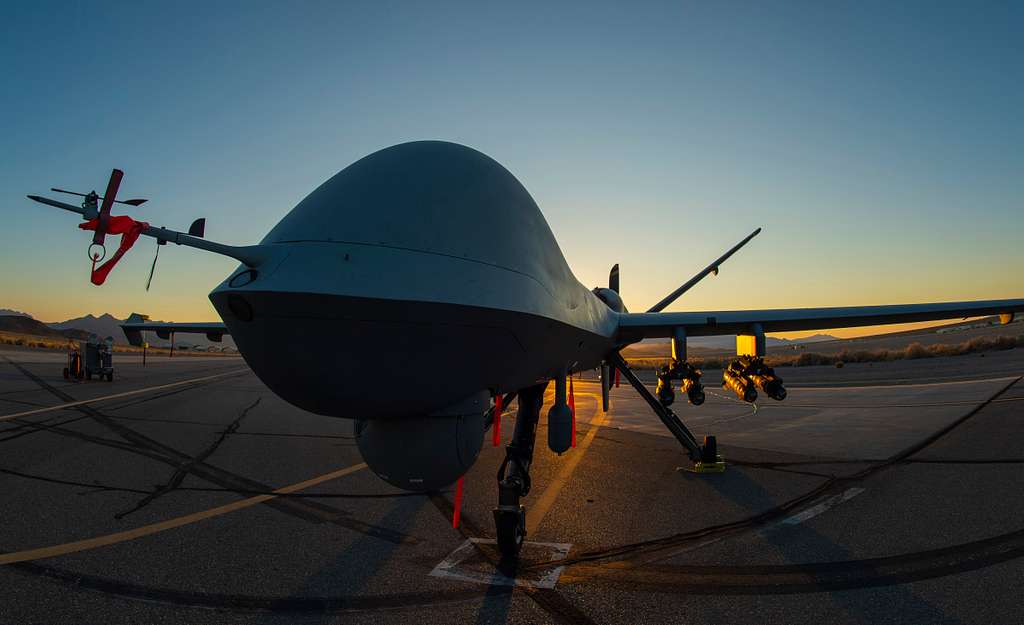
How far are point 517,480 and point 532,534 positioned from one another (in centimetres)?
79

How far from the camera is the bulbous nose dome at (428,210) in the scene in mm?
2549

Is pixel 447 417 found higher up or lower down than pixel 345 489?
higher up

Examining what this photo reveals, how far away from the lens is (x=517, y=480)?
456cm

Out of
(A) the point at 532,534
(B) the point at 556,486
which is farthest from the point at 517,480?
(B) the point at 556,486

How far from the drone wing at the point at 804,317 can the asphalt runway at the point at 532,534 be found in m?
2.30

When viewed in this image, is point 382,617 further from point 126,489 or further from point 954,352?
point 954,352

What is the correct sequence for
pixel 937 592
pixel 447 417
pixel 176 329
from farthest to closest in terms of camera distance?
1. pixel 176 329
2. pixel 937 592
3. pixel 447 417

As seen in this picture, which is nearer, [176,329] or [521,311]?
[521,311]

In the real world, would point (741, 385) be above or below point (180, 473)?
above

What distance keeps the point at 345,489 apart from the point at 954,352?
47.4 metres

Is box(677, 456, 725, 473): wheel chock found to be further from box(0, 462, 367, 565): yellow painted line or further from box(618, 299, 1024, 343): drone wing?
box(0, 462, 367, 565): yellow painted line

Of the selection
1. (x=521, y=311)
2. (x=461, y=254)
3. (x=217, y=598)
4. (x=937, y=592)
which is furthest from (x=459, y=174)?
(x=937, y=592)

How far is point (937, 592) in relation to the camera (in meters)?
3.38

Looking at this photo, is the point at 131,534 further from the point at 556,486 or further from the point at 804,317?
the point at 804,317
